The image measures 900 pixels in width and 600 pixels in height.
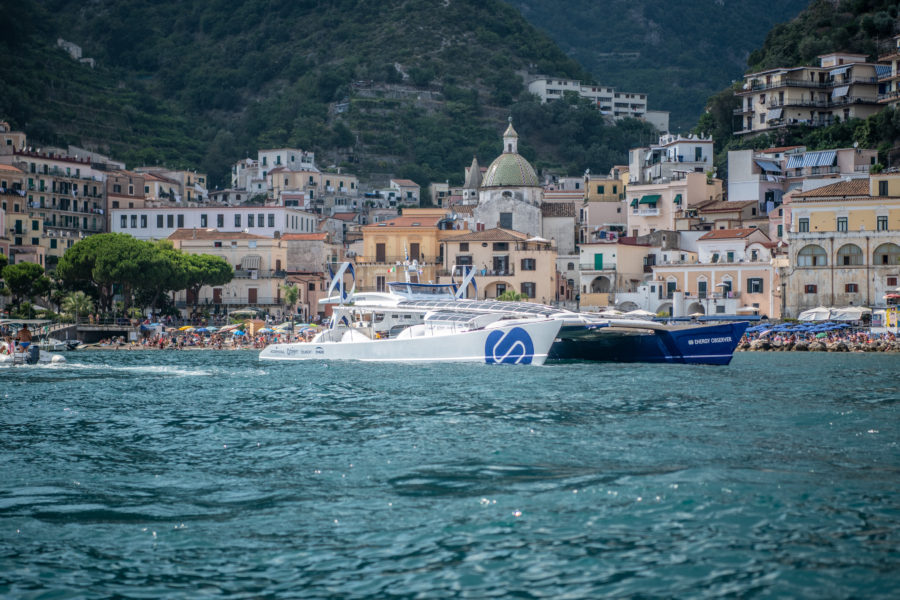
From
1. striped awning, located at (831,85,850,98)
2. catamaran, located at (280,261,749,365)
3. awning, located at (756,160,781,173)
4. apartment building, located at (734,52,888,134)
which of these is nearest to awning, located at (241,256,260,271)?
catamaran, located at (280,261,749,365)

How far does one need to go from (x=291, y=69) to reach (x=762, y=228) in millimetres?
102932

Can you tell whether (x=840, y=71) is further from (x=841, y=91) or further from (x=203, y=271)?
(x=203, y=271)

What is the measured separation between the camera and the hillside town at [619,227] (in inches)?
2936

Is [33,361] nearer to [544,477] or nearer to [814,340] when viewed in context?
[544,477]

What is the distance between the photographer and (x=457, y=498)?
56.3 feet

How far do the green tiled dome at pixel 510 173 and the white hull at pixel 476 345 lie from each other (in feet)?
161

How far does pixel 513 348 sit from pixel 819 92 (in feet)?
205

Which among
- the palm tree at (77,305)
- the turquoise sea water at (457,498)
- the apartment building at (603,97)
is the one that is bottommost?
the turquoise sea water at (457,498)

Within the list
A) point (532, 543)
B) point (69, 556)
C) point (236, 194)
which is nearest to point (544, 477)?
point (532, 543)

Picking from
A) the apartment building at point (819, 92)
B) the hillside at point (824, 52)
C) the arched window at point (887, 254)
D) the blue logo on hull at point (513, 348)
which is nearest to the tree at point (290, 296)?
the hillside at point (824, 52)

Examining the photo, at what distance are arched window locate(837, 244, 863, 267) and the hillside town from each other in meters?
0.08

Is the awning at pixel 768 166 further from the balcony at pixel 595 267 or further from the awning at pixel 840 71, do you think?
the balcony at pixel 595 267

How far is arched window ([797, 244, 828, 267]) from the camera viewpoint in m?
74.2

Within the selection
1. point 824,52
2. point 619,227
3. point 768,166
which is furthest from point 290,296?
point 824,52
